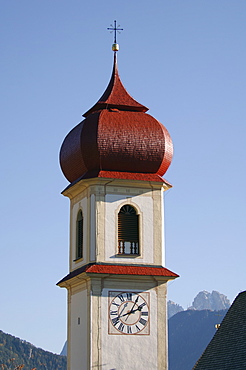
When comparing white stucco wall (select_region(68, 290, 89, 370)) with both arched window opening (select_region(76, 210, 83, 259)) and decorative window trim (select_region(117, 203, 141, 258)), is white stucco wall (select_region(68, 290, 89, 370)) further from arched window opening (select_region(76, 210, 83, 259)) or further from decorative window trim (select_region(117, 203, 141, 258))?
decorative window trim (select_region(117, 203, 141, 258))

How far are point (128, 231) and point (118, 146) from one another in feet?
10.8

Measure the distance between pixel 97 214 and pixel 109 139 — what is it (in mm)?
2977

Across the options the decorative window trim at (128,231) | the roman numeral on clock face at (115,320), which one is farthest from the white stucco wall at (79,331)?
the decorative window trim at (128,231)

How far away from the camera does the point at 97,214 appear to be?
35.0 meters

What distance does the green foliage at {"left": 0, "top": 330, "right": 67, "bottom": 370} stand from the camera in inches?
4800

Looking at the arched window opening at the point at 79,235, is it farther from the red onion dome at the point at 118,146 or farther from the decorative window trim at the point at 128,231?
the decorative window trim at the point at 128,231

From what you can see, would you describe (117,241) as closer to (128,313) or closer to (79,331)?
(128,313)

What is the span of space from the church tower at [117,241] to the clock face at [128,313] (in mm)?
37

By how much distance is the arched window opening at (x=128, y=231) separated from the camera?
35156mm

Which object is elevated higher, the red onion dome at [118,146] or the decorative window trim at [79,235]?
the red onion dome at [118,146]

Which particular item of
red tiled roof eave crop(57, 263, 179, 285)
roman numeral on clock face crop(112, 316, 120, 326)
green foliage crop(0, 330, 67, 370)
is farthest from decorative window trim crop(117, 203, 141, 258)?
green foliage crop(0, 330, 67, 370)

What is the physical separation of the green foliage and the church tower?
86.2 metres

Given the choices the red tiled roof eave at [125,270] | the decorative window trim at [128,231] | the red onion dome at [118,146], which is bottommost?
the red tiled roof eave at [125,270]

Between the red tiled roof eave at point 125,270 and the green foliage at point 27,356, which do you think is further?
the green foliage at point 27,356
